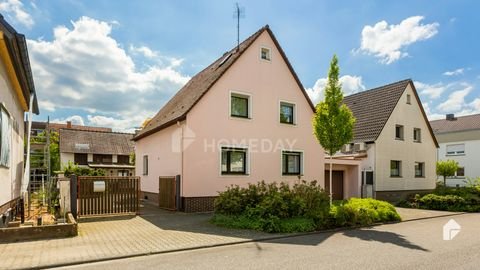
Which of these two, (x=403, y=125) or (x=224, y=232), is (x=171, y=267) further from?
(x=403, y=125)

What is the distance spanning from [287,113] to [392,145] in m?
9.24

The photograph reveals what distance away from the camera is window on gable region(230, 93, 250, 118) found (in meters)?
16.3

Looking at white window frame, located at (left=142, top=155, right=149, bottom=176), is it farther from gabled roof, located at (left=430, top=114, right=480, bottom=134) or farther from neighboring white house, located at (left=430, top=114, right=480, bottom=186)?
gabled roof, located at (left=430, top=114, right=480, bottom=134)

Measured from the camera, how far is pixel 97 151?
46.0m

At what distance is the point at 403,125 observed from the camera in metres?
23.9

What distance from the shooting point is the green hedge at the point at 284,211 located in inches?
422

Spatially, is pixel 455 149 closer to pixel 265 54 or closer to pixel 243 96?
pixel 265 54

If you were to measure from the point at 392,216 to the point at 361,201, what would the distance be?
1.24 m

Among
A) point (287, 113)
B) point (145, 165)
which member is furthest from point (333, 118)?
point (145, 165)

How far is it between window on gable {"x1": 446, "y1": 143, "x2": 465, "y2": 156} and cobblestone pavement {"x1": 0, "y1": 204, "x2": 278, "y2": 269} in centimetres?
3675

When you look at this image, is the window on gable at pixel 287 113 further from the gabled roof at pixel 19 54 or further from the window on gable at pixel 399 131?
the gabled roof at pixel 19 54

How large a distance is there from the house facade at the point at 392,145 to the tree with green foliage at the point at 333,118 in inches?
348

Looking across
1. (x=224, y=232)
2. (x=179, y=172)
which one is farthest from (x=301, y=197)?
(x=179, y=172)

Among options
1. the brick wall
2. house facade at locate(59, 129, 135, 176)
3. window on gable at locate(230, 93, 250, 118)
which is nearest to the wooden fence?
the brick wall
